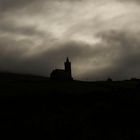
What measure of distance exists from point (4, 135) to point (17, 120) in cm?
734

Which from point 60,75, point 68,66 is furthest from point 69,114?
point 68,66

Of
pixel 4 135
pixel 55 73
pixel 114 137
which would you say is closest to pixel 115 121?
pixel 114 137

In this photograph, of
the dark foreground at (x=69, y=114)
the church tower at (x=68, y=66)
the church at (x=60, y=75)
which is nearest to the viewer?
the dark foreground at (x=69, y=114)

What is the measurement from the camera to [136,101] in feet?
234

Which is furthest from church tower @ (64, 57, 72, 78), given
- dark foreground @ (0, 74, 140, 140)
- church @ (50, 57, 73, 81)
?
dark foreground @ (0, 74, 140, 140)

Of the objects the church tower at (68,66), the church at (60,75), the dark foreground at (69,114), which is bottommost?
the dark foreground at (69,114)

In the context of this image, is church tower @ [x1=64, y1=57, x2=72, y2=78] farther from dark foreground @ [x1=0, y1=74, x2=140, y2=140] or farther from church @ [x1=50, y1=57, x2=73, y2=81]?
dark foreground @ [x1=0, y1=74, x2=140, y2=140]

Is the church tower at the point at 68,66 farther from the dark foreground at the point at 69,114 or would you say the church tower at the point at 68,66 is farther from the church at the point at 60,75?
the dark foreground at the point at 69,114

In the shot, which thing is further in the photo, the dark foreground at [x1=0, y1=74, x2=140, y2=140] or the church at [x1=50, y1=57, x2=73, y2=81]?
the church at [x1=50, y1=57, x2=73, y2=81]

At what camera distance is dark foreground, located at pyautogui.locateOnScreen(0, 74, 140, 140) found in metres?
54.2

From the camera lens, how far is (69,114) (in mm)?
62750

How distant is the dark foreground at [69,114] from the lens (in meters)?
54.2

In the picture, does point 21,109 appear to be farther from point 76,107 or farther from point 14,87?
point 14,87

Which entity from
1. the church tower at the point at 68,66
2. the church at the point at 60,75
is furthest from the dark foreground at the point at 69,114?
the church tower at the point at 68,66
